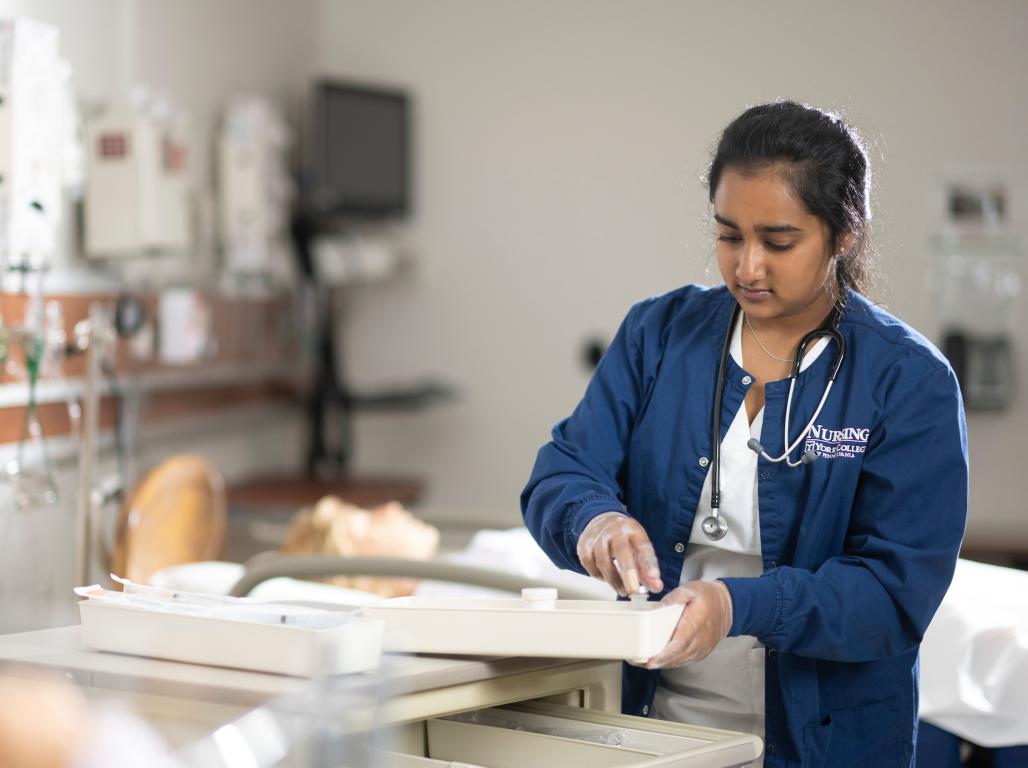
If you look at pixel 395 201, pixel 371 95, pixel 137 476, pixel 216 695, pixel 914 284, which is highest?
pixel 371 95

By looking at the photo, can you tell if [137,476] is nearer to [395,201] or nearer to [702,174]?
[395,201]

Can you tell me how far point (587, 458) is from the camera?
1656 mm

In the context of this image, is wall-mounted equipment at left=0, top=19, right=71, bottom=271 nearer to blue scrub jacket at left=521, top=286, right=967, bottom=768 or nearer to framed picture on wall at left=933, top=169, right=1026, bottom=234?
blue scrub jacket at left=521, top=286, right=967, bottom=768

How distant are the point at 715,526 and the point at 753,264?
32 centimetres

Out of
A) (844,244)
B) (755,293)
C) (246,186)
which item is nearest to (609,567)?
(755,293)

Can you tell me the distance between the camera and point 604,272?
487 cm

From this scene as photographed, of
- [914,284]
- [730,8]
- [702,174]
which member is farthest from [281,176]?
[702,174]

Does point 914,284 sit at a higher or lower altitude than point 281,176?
lower

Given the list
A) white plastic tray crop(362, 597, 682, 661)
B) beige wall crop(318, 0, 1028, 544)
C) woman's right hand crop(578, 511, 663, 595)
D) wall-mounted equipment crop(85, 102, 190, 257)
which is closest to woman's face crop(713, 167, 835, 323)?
woman's right hand crop(578, 511, 663, 595)

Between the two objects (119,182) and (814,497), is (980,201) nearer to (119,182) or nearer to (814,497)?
(119,182)

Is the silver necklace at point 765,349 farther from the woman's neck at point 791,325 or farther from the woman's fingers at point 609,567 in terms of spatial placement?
the woman's fingers at point 609,567

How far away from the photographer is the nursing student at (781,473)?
1476 mm

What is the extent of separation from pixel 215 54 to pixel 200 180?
491mm

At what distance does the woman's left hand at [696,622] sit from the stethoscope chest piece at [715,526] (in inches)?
5.6
